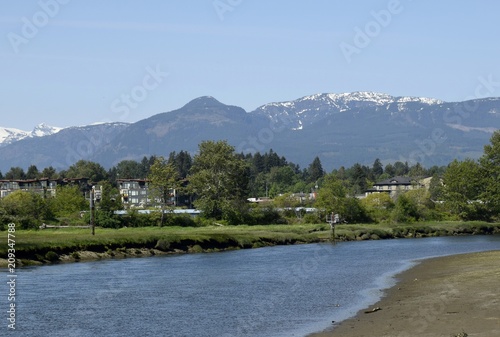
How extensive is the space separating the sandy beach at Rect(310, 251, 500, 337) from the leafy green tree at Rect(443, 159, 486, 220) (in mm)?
101141

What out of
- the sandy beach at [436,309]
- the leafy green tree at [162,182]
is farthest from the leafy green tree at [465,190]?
the sandy beach at [436,309]

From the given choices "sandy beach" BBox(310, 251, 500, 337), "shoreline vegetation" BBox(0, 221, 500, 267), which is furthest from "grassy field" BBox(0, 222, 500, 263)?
"sandy beach" BBox(310, 251, 500, 337)

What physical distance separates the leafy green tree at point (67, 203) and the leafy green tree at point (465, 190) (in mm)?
68352

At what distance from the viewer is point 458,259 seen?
70812mm

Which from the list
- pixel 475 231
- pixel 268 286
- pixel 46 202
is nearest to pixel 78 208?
pixel 46 202

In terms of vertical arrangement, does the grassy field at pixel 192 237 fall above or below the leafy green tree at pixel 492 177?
below

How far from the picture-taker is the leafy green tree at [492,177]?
501ft

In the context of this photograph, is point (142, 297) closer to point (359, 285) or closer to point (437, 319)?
point (359, 285)

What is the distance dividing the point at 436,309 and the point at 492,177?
409ft

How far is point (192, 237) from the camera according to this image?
3627 inches

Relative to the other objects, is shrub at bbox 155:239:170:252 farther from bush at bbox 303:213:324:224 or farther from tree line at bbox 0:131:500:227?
bush at bbox 303:213:324:224

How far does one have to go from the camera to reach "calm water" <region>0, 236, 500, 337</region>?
35.8m

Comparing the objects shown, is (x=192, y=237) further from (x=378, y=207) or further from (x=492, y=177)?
(x=378, y=207)

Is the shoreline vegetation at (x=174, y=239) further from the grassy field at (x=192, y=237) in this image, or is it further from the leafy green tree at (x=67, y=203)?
the leafy green tree at (x=67, y=203)
